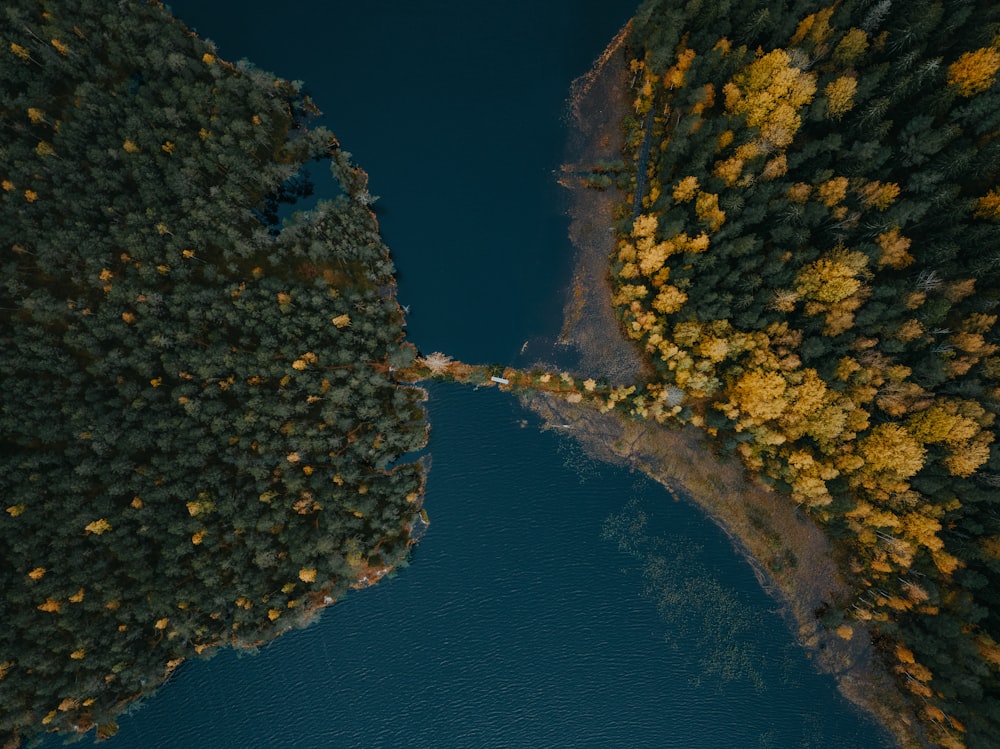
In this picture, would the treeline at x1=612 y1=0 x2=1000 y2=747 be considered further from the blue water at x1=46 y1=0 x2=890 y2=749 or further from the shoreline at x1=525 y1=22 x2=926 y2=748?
the blue water at x1=46 y1=0 x2=890 y2=749


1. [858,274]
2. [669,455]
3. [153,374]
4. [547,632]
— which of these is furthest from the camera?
[669,455]

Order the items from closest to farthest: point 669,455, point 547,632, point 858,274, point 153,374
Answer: point 858,274, point 153,374, point 547,632, point 669,455

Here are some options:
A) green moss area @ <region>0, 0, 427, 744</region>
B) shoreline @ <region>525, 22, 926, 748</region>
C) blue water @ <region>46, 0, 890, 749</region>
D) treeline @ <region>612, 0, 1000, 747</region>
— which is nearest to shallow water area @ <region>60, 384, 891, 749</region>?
blue water @ <region>46, 0, 890, 749</region>

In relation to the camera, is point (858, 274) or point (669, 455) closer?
point (858, 274)

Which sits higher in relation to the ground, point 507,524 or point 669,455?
point 507,524

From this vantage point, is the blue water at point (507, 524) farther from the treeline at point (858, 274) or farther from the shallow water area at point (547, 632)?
the treeline at point (858, 274)

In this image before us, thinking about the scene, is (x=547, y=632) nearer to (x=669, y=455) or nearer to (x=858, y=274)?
(x=669, y=455)

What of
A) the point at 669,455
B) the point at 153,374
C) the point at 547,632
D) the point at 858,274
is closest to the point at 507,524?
the point at 547,632

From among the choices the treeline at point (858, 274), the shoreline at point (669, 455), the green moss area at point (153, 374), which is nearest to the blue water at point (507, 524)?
the shoreline at point (669, 455)

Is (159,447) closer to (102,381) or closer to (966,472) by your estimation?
(102,381)
